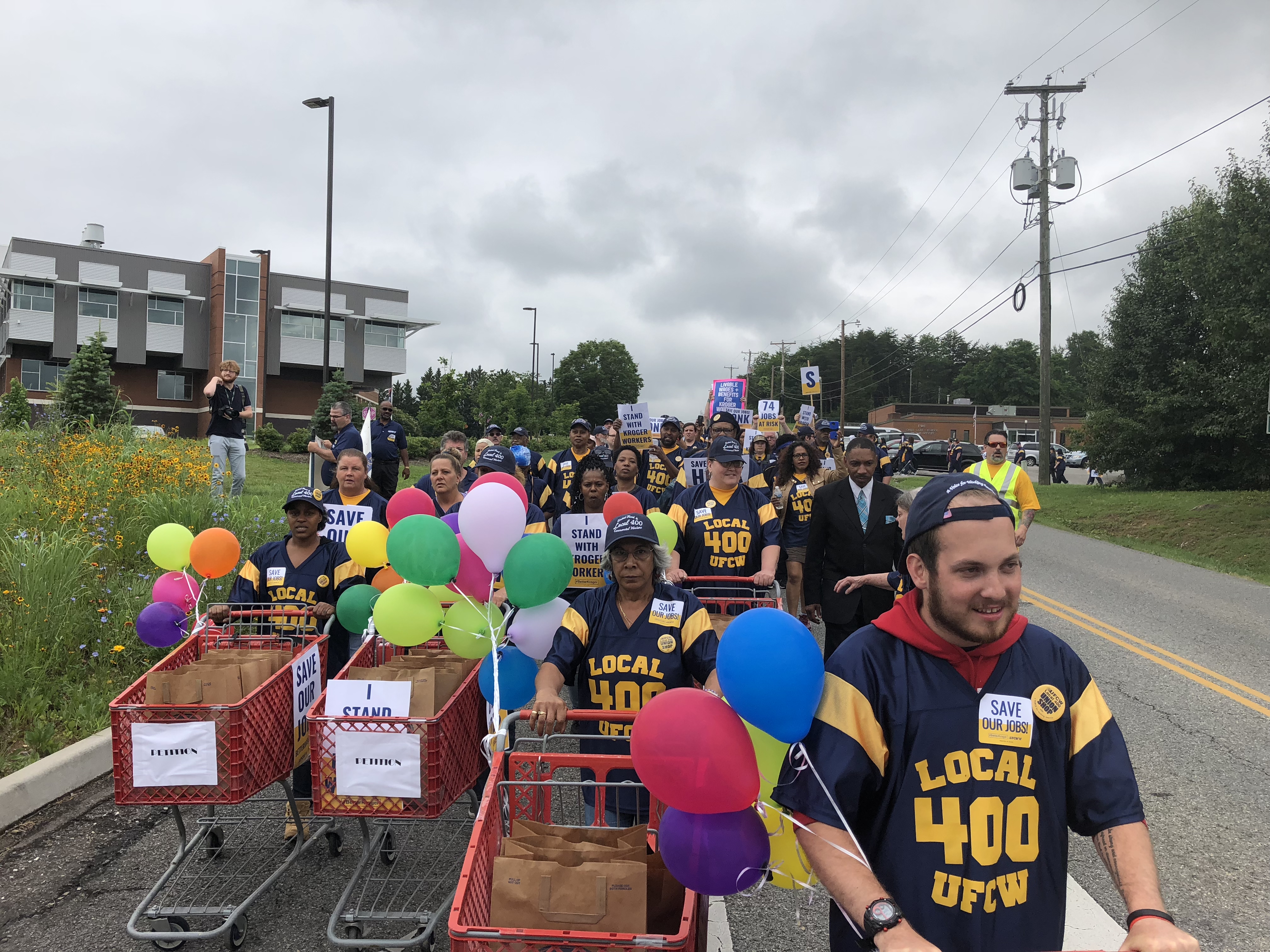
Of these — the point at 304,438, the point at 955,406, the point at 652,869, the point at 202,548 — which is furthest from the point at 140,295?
the point at 955,406

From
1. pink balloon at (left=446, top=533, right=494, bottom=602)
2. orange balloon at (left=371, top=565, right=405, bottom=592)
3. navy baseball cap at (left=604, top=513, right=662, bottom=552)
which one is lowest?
orange balloon at (left=371, top=565, right=405, bottom=592)

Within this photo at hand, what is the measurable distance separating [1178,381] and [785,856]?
104 feet

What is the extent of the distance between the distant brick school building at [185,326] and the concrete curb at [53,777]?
4858 centimetres

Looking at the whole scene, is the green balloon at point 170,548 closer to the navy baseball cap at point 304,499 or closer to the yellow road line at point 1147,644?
the navy baseball cap at point 304,499

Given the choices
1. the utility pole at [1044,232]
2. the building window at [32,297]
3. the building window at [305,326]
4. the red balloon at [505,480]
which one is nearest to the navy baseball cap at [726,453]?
the red balloon at [505,480]

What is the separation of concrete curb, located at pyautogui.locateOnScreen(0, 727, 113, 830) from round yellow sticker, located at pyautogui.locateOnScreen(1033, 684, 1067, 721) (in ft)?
18.3

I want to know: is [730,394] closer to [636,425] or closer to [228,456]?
[636,425]

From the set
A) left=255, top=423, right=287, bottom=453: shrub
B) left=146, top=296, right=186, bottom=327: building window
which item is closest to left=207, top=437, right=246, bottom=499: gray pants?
left=255, top=423, right=287, bottom=453: shrub

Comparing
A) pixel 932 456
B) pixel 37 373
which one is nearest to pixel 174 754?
pixel 932 456

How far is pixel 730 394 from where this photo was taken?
1847 cm

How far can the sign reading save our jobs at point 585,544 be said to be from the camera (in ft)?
22.6

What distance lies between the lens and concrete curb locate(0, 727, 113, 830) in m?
5.08

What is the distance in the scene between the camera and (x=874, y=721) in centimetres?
214

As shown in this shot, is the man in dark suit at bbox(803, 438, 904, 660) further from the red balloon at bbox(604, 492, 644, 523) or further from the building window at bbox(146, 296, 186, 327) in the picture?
the building window at bbox(146, 296, 186, 327)
